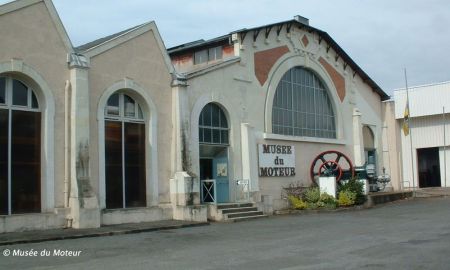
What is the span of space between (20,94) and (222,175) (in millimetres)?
9538

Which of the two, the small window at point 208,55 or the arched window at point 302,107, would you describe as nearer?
the small window at point 208,55

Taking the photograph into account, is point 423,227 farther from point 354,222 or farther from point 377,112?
point 377,112

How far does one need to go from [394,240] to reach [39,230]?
1002 cm

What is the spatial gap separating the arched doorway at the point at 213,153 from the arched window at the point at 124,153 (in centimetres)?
337

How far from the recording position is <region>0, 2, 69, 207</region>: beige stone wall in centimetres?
1631

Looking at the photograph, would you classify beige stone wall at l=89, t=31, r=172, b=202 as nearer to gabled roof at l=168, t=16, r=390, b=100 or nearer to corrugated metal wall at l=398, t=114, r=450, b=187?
gabled roof at l=168, t=16, r=390, b=100

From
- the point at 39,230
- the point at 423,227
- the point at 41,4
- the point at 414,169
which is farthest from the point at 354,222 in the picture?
the point at 414,169

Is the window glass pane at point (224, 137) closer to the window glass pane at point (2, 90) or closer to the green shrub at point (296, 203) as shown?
the green shrub at point (296, 203)

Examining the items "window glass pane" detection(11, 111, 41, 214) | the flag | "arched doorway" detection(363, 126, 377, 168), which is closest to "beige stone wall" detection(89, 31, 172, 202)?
"window glass pane" detection(11, 111, 41, 214)

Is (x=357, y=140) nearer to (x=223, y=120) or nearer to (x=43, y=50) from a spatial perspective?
(x=223, y=120)

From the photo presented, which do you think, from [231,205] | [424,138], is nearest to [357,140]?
[424,138]

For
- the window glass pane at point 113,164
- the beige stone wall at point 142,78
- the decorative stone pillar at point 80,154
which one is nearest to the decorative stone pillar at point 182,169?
the beige stone wall at point 142,78

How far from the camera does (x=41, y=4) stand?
1711cm

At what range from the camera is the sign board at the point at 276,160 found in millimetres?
24453
